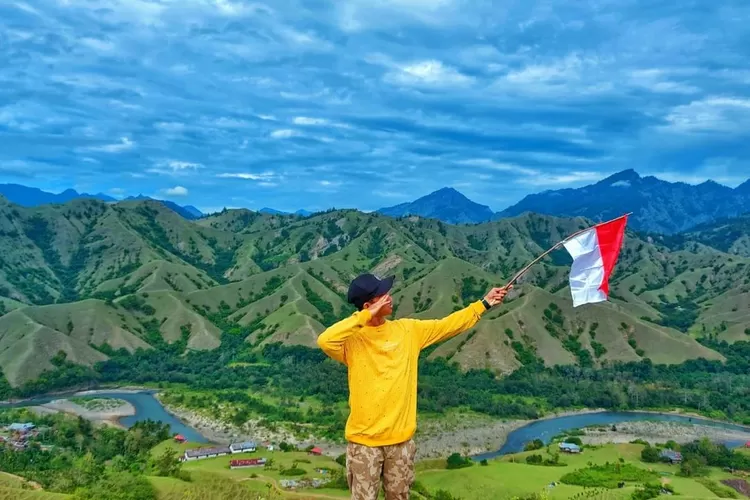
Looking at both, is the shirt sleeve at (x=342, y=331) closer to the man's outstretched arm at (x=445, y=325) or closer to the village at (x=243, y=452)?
the man's outstretched arm at (x=445, y=325)

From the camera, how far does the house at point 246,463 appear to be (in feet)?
185

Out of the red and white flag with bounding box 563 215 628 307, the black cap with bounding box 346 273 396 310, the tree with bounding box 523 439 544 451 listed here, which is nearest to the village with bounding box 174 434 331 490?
the tree with bounding box 523 439 544 451

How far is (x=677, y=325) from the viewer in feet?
453

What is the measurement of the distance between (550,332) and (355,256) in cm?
8082

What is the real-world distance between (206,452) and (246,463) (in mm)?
6078

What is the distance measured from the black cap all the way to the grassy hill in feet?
325

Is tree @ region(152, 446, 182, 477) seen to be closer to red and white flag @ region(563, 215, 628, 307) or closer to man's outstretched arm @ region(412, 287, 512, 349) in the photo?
red and white flag @ region(563, 215, 628, 307)

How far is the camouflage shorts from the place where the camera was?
6.74 metres

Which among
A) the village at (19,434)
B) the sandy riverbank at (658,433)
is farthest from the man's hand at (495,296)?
the sandy riverbank at (658,433)

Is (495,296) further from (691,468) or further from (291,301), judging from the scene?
(291,301)

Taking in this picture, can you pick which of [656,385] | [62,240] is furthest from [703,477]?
[62,240]

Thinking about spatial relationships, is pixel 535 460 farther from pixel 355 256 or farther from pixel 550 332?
pixel 355 256

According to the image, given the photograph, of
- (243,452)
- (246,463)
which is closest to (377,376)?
(246,463)

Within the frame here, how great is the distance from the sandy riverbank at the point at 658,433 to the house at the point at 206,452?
42147 mm
